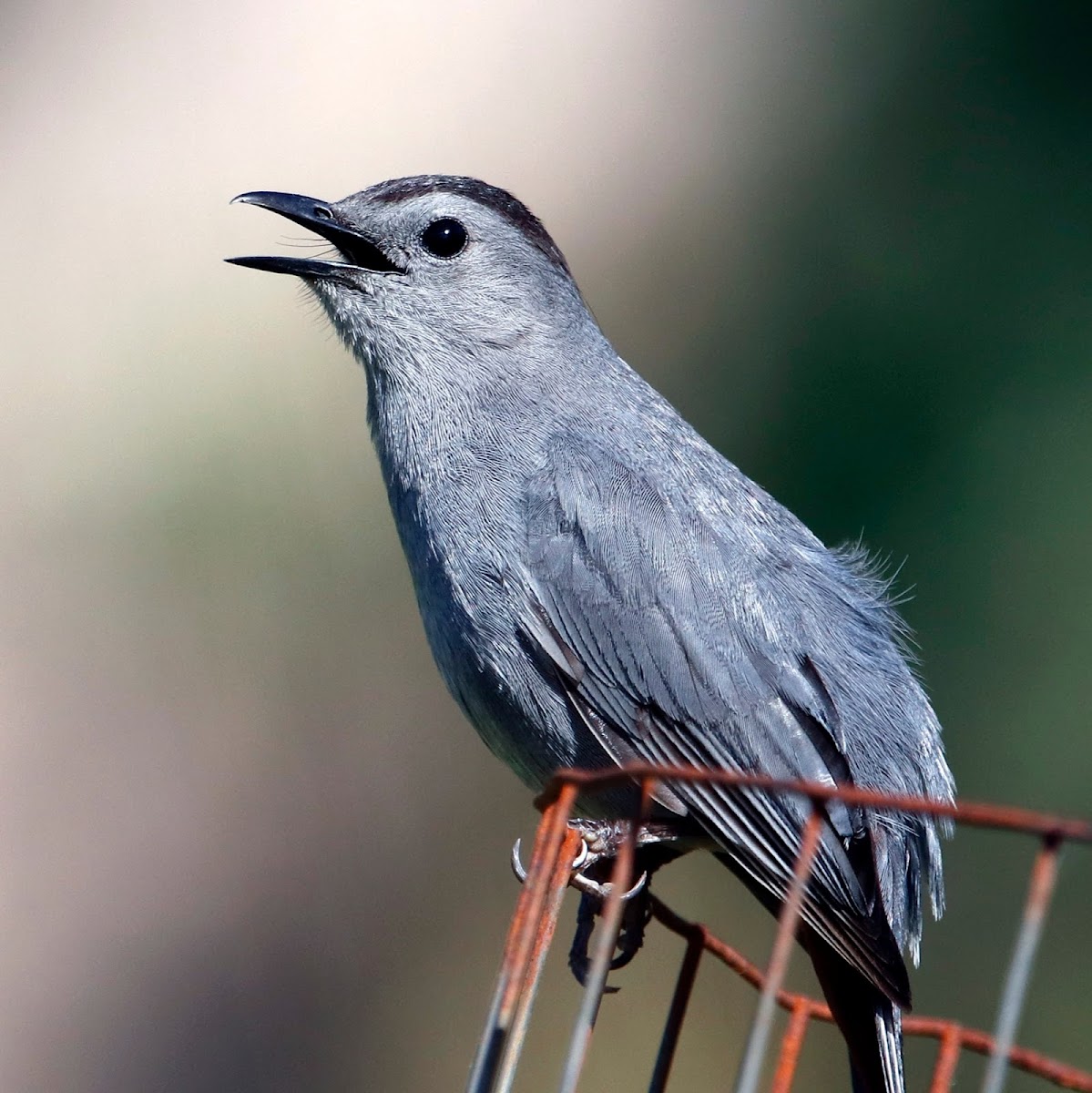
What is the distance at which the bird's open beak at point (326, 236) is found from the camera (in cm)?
318

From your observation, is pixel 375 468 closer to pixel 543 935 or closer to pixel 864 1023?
pixel 864 1023

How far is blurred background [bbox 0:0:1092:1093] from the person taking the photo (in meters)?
5.14

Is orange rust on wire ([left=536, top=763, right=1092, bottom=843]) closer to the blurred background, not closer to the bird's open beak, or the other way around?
the bird's open beak

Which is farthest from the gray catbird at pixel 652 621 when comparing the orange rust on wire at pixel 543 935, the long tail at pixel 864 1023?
the orange rust on wire at pixel 543 935

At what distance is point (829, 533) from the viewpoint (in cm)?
537

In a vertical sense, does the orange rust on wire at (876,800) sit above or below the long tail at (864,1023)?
above

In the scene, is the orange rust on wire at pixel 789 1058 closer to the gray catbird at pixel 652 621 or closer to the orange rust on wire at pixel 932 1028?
the orange rust on wire at pixel 932 1028

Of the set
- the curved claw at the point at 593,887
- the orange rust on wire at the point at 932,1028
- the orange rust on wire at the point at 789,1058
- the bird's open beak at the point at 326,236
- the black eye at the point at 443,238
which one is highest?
the black eye at the point at 443,238

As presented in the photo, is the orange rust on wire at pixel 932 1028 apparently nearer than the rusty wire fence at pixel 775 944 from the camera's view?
No

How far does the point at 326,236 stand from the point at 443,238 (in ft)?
0.82

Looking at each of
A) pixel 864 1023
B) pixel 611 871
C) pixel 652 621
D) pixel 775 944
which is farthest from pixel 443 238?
pixel 775 944

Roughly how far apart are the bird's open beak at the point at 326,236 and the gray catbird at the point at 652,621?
0.04ft

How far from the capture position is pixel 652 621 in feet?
9.30

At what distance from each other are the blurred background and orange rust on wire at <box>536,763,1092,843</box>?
332 cm
